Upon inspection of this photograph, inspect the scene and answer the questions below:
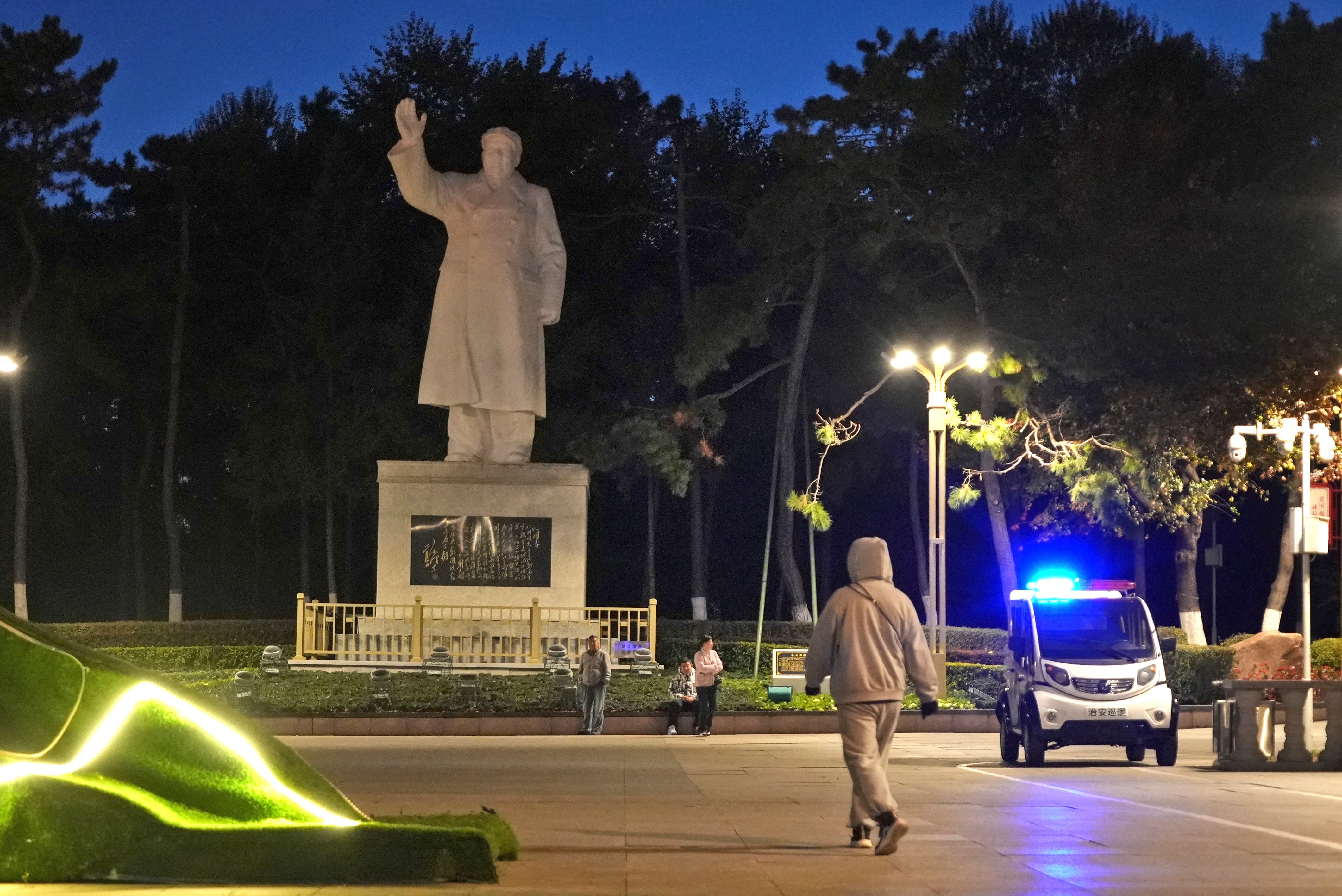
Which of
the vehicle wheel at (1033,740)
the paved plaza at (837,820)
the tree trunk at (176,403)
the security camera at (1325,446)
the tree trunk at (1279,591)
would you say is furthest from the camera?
the tree trunk at (176,403)

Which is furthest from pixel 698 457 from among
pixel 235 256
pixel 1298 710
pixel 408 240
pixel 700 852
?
pixel 700 852

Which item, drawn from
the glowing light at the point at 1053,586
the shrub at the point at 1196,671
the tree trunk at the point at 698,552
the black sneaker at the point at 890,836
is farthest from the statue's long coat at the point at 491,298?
the black sneaker at the point at 890,836

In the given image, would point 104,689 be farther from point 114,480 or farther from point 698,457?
point 114,480

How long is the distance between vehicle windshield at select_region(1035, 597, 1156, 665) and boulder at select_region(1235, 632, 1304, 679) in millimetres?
12109

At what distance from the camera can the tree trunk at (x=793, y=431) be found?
4059cm

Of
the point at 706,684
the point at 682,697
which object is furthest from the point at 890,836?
the point at 682,697

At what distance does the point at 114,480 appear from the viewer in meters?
53.1

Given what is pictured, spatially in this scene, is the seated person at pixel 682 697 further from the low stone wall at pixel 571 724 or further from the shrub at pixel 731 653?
the shrub at pixel 731 653

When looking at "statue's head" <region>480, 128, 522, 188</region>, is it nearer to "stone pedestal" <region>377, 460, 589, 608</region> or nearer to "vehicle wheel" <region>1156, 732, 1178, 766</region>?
"stone pedestal" <region>377, 460, 589, 608</region>

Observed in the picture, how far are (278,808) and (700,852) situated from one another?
102 inches

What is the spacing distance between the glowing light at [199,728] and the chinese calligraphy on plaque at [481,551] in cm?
1924

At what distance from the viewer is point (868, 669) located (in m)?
9.66

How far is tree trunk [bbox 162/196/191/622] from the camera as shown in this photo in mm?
44750

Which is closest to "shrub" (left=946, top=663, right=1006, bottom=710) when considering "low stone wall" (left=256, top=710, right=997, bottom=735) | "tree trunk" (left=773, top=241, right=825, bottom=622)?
"low stone wall" (left=256, top=710, right=997, bottom=735)
